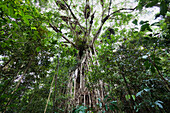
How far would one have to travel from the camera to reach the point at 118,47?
1.08 m

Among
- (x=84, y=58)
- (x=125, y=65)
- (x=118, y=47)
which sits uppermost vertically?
(x=84, y=58)

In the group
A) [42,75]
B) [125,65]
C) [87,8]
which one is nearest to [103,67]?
[125,65]

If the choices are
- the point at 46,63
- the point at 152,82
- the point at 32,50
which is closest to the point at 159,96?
the point at 152,82

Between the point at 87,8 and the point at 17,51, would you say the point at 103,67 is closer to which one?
the point at 17,51

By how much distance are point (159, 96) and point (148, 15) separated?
7.10 feet

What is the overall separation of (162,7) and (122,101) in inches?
38.0

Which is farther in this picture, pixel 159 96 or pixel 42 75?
pixel 42 75

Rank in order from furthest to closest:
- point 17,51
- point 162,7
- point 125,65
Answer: point 17,51, point 125,65, point 162,7

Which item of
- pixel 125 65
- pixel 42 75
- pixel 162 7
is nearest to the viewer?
pixel 162 7

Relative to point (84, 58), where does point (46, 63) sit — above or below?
below

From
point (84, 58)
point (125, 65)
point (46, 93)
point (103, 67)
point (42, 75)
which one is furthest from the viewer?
point (84, 58)

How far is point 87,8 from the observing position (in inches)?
107

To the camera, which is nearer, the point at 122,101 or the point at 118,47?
the point at 122,101

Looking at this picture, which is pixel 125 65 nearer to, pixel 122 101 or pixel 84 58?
pixel 122 101
